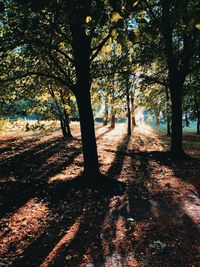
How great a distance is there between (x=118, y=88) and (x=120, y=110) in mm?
1410

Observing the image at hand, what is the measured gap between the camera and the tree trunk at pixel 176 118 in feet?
50.0

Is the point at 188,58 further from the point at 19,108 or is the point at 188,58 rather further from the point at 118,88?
the point at 19,108

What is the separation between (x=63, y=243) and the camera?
255 inches

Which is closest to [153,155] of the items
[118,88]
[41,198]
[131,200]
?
[118,88]

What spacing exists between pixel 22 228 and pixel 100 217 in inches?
87.9

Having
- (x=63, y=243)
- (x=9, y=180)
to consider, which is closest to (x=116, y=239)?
(x=63, y=243)

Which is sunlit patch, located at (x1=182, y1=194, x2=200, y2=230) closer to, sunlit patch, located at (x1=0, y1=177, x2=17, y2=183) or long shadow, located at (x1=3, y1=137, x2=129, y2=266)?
long shadow, located at (x1=3, y1=137, x2=129, y2=266)

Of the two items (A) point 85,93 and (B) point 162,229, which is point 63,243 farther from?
(A) point 85,93

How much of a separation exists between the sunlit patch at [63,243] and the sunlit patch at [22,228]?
2.37 ft

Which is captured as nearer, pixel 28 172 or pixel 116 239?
pixel 116 239

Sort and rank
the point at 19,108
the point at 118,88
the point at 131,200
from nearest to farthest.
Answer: the point at 131,200 < the point at 19,108 < the point at 118,88

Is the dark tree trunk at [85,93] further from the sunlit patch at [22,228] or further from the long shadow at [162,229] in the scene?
the sunlit patch at [22,228]

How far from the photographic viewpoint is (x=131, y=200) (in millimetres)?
9070

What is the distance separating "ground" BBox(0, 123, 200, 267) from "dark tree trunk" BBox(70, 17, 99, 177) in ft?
Answer: 2.93
